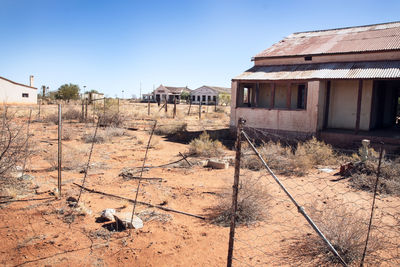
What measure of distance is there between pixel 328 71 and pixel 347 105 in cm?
254

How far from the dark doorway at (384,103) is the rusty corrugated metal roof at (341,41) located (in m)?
1.97

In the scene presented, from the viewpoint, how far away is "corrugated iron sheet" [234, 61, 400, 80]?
12.7 meters

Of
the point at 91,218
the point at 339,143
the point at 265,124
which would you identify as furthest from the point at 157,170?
the point at 339,143

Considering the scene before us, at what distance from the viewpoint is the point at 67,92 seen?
1934 inches

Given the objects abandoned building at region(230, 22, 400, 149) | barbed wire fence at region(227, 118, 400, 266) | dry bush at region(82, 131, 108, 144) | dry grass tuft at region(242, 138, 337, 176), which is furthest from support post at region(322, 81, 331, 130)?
dry bush at region(82, 131, 108, 144)

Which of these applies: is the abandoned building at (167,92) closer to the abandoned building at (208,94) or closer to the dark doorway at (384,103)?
the abandoned building at (208,94)

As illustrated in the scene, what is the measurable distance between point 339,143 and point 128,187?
996 cm

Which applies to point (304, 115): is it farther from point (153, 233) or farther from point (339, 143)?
point (153, 233)

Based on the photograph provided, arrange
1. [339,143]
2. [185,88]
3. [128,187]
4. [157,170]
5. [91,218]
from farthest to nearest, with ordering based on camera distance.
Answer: [185,88], [339,143], [157,170], [128,187], [91,218]

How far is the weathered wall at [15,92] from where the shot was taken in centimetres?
3866

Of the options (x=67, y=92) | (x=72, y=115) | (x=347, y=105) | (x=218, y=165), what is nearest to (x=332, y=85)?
(x=347, y=105)

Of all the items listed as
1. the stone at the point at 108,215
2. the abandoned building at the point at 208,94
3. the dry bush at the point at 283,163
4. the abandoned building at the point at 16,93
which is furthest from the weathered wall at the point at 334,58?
the abandoned building at the point at 208,94

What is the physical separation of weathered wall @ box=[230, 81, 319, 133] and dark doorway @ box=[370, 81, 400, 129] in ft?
11.8

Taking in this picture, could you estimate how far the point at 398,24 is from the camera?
16172mm
